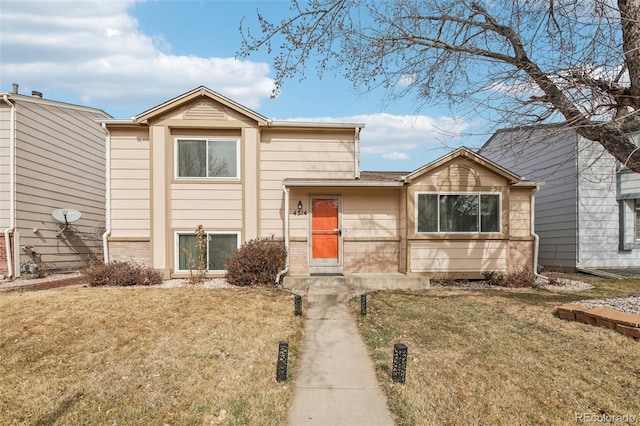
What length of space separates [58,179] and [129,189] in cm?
373

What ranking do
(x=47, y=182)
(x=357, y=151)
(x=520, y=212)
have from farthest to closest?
(x=47, y=182) → (x=520, y=212) → (x=357, y=151)

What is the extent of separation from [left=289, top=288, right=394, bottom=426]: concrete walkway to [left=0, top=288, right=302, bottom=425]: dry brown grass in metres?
0.21

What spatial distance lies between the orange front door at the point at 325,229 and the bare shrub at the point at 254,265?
1.39 meters

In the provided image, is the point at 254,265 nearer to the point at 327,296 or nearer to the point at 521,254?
the point at 327,296

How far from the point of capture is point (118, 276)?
9688mm

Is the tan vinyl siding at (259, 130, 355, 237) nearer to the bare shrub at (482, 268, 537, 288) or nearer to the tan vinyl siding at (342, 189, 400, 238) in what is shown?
the tan vinyl siding at (342, 189, 400, 238)

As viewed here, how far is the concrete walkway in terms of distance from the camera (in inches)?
149

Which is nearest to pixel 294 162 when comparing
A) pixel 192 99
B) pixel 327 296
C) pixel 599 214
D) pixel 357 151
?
pixel 357 151

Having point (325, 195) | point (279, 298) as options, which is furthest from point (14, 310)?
point (325, 195)

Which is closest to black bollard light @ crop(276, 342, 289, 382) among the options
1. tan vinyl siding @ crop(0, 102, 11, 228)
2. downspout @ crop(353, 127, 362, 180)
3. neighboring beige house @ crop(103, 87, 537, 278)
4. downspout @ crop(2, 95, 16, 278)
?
neighboring beige house @ crop(103, 87, 537, 278)

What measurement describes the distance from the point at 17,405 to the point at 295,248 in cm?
766

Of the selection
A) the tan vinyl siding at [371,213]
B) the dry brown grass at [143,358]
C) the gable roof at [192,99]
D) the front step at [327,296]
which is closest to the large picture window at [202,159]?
the gable roof at [192,99]

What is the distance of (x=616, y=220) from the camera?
530 inches

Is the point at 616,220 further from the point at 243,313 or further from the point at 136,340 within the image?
the point at 136,340
